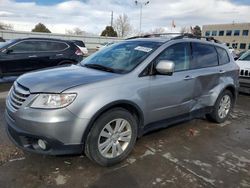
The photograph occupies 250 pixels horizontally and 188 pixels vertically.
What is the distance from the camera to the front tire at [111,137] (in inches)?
129

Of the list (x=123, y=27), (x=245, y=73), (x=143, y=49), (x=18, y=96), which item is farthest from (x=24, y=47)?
(x=123, y=27)

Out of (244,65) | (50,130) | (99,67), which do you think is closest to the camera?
(50,130)

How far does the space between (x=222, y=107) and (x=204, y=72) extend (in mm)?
1180

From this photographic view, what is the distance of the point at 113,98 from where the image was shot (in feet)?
11.0

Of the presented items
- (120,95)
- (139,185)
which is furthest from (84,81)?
(139,185)

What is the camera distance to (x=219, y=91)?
17.2 ft

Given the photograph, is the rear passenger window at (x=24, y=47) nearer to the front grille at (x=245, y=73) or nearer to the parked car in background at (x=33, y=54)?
the parked car in background at (x=33, y=54)

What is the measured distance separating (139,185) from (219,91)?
2.94 m

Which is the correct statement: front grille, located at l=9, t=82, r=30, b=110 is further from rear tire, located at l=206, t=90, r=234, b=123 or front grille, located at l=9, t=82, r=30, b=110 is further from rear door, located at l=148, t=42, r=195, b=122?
rear tire, located at l=206, t=90, r=234, b=123

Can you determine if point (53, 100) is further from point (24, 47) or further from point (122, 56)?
point (24, 47)

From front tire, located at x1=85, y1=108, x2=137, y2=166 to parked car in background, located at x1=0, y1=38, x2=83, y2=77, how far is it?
6218 millimetres

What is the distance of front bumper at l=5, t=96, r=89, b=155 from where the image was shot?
3014mm

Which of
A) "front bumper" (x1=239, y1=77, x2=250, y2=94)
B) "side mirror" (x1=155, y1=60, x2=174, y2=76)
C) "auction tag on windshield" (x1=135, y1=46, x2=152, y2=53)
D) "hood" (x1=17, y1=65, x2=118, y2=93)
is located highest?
"auction tag on windshield" (x1=135, y1=46, x2=152, y2=53)

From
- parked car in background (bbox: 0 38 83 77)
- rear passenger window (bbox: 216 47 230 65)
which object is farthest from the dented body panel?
parked car in background (bbox: 0 38 83 77)
